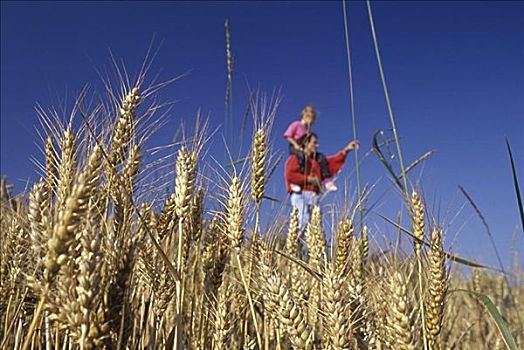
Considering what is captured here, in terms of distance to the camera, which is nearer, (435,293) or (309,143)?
(435,293)

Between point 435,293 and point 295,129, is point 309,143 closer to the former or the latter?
point 435,293

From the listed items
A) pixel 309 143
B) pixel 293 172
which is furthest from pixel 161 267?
pixel 293 172

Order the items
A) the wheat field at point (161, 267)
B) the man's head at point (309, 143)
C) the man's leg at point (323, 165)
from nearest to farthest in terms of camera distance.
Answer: the wheat field at point (161, 267) < the man's head at point (309, 143) < the man's leg at point (323, 165)

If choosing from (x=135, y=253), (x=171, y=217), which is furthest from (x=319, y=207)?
(x=135, y=253)

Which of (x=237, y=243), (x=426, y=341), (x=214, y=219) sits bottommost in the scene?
(x=426, y=341)

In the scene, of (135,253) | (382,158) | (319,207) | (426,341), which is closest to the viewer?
(135,253)

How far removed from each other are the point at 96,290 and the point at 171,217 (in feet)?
2.19

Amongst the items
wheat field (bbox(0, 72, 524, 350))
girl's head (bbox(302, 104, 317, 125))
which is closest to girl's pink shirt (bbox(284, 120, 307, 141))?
girl's head (bbox(302, 104, 317, 125))

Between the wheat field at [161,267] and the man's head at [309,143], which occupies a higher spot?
the man's head at [309,143]

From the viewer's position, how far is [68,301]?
0.93 metres

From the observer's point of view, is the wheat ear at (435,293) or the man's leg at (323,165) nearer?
the wheat ear at (435,293)

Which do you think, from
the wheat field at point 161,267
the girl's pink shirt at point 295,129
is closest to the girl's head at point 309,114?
the girl's pink shirt at point 295,129

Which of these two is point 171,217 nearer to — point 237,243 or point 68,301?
point 237,243

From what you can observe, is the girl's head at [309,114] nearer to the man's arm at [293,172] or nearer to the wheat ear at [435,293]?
the man's arm at [293,172]
